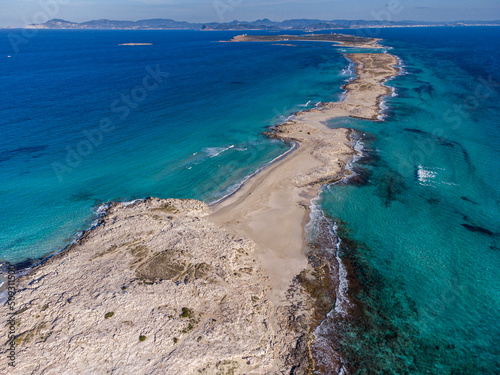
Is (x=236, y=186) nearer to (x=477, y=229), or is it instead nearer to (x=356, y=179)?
(x=356, y=179)

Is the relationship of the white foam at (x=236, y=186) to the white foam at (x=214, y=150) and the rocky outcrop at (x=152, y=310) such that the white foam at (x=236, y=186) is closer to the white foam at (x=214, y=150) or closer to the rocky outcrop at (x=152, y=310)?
the rocky outcrop at (x=152, y=310)

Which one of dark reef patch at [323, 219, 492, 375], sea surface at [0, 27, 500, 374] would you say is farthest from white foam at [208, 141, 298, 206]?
dark reef patch at [323, 219, 492, 375]

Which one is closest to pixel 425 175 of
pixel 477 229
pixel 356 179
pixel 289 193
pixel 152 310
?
pixel 356 179

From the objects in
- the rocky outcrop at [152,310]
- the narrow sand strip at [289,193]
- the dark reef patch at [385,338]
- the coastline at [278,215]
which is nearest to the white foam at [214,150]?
the coastline at [278,215]

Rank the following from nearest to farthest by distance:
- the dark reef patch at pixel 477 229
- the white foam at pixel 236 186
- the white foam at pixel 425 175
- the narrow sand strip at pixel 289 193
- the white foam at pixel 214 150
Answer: the narrow sand strip at pixel 289 193 → the dark reef patch at pixel 477 229 → the white foam at pixel 236 186 → the white foam at pixel 425 175 → the white foam at pixel 214 150

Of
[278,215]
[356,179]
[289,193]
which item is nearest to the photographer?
[278,215]

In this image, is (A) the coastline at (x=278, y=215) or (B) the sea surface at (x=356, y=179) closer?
(B) the sea surface at (x=356, y=179)
